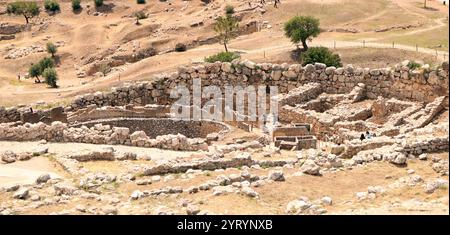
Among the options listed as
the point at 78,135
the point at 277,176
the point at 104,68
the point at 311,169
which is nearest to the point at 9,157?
the point at 78,135

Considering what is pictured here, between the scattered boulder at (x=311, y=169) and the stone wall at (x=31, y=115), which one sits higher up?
the scattered boulder at (x=311, y=169)

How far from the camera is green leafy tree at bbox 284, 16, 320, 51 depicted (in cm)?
6106

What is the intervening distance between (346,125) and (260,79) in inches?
217

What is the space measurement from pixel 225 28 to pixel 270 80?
138ft

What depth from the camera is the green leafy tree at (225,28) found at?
6925cm

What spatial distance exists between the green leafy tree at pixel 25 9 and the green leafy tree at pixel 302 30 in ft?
137

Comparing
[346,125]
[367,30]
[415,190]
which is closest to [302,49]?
[367,30]

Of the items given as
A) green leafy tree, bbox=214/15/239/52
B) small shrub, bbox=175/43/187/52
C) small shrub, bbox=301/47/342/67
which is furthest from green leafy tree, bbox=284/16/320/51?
small shrub, bbox=175/43/187/52

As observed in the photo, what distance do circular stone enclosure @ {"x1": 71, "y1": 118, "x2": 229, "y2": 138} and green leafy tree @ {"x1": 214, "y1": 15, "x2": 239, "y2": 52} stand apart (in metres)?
43.0

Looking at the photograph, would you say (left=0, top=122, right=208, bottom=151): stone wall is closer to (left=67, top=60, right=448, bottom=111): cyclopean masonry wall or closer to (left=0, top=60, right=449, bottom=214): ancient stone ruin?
(left=0, top=60, right=449, bottom=214): ancient stone ruin

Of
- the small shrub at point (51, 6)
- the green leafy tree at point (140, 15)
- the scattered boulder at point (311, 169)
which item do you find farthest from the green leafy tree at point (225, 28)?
the scattered boulder at point (311, 169)

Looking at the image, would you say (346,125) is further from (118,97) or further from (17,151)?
(17,151)

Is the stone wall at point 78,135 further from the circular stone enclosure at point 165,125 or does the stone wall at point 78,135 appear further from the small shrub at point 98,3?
the small shrub at point 98,3

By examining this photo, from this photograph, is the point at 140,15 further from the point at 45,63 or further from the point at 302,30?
the point at 302,30
